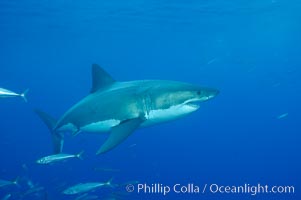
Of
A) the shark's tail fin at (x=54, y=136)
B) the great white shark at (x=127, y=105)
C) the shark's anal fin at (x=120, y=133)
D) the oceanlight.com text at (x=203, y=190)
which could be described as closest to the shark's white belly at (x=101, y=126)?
the great white shark at (x=127, y=105)

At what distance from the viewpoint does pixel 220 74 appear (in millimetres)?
131250

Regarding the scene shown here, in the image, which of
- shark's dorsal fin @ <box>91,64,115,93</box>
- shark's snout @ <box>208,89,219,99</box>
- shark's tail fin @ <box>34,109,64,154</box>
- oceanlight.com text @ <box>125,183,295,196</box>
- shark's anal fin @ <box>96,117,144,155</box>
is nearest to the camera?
shark's anal fin @ <box>96,117,144,155</box>

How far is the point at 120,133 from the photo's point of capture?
4883mm

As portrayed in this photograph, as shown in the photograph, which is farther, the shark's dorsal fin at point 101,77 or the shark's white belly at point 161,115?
the shark's dorsal fin at point 101,77

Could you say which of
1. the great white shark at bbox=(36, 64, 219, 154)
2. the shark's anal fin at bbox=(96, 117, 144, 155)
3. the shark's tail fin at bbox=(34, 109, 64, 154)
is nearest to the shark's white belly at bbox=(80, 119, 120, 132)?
the great white shark at bbox=(36, 64, 219, 154)

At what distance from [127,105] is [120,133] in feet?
2.22

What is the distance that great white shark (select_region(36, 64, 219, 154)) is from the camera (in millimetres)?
5023

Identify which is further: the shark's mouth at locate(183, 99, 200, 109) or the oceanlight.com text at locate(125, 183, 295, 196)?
the oceanlight.com text at locate(125, 183, 295, 196)

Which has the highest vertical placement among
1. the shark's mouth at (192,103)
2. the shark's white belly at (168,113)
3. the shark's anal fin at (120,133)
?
the shark's mouth at (192,103)

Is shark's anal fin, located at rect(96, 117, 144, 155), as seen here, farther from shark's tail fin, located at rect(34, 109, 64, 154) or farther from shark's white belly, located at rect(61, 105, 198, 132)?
shark's tail fin, located at rect(34, 109, 64, 154)

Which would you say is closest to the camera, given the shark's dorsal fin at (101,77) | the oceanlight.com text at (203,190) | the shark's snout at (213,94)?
the shark's snout at (213,94)

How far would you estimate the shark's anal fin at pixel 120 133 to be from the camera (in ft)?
15.5

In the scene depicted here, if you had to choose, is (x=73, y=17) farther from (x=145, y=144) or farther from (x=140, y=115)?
(x=145, y=144)

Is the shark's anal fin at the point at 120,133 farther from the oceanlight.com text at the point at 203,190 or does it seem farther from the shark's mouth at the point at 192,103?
the oceanlight.com text at the point at 203,190
